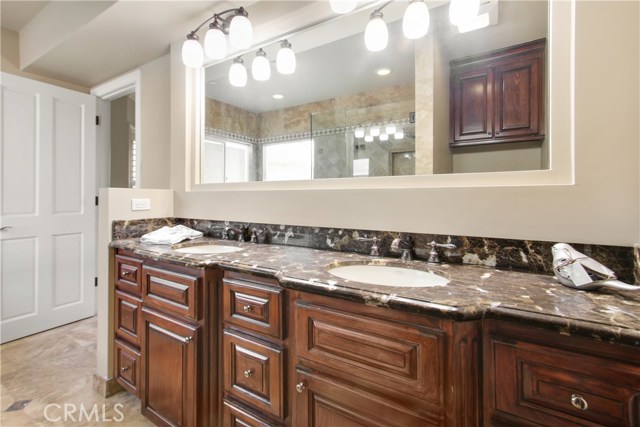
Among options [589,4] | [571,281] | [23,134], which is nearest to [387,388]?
[571,281]

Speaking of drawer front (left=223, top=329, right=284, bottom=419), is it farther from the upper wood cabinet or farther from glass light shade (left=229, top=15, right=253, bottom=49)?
glass light shade (left=229, top=15, right=253, bottom=49)

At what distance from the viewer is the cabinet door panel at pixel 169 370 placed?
1.29 m

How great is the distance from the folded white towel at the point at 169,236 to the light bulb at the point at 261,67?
108 centimetres

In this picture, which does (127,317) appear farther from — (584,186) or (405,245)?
(584,186)

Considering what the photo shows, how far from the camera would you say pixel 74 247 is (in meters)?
2.83

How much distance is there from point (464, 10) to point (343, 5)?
1.78 ft

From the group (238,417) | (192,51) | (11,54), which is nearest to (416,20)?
(192,51)

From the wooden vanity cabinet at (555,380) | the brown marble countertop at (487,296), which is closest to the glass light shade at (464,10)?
the brown marble countertop at (487,296)

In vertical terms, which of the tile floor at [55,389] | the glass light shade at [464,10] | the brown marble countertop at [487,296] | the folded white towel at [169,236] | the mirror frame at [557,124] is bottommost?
the tile floor at [55,389]

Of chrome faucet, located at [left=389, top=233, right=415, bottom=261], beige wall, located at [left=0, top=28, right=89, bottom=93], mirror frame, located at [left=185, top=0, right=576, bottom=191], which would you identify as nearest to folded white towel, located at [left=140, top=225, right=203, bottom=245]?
chrome faucet, located at [left=389, top=233, right=415, bottom=261]

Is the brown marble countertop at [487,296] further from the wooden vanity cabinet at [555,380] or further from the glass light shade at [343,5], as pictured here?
the glass light shade at [343,5]

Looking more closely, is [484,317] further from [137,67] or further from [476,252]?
[137,67]

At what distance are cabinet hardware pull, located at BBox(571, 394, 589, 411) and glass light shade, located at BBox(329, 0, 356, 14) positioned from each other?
1627mm

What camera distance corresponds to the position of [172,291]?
4.56 feet
